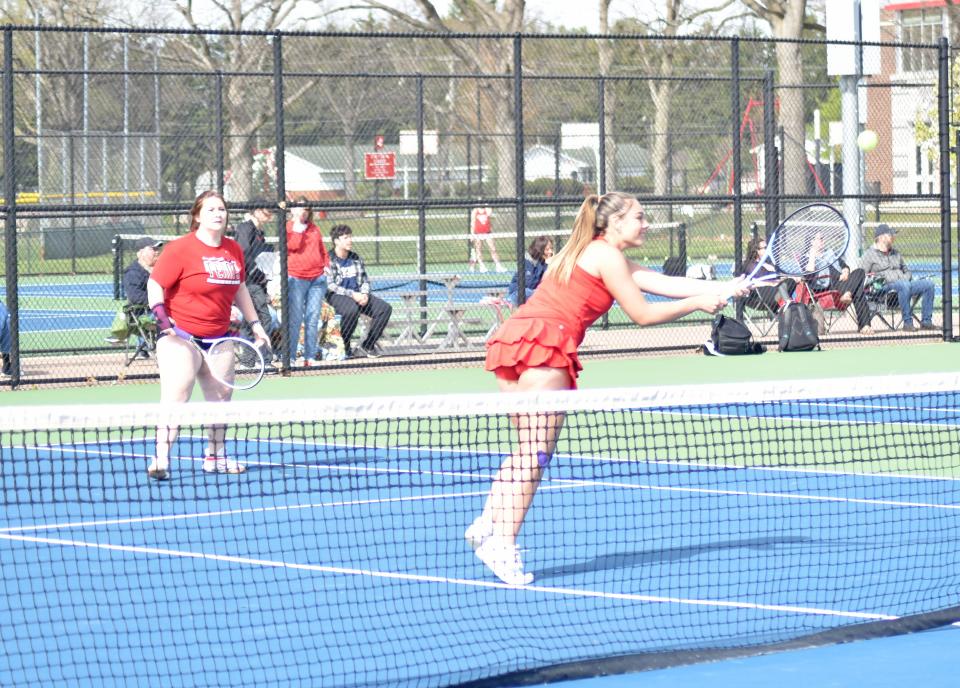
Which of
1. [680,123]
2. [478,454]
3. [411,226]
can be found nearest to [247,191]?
[411,226]

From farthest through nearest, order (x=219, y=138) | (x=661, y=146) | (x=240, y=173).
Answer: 1. (x=661, y=146)
2. (x=240, y=173)
3. (x=219, y=138)

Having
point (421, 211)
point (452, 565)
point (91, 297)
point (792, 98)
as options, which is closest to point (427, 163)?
point (792, 98)

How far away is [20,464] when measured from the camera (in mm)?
9586

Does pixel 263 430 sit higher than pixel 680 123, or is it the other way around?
pixel 680 123

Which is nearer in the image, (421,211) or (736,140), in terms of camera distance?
(736,140)

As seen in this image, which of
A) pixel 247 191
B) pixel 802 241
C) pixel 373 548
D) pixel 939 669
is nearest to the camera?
pixel 939 669

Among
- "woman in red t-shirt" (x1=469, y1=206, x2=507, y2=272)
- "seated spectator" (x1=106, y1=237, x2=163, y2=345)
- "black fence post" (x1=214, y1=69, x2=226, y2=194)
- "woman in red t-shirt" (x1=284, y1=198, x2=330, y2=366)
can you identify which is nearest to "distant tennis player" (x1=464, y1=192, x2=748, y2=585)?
"seated spectator" (x1=106, y1=237, x2=163, y2=345)

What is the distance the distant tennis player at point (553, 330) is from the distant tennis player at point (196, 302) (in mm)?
2867

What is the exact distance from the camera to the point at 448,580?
6.37 m

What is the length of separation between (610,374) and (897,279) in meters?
5.01

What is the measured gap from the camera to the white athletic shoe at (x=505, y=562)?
623cm

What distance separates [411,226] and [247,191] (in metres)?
7.17

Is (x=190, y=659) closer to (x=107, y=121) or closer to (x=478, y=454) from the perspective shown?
A: (x=478, y=454)

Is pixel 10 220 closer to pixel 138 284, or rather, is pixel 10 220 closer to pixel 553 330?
pixel 138 284
